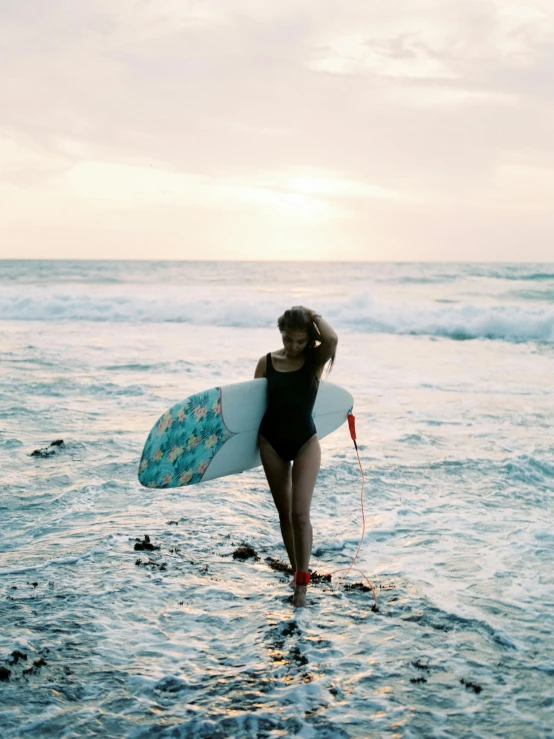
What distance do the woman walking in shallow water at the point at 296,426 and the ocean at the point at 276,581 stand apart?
376mm

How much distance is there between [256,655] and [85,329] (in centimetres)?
1776

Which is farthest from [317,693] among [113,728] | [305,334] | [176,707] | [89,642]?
[305,334]

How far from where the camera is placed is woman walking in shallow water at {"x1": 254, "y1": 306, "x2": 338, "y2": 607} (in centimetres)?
379

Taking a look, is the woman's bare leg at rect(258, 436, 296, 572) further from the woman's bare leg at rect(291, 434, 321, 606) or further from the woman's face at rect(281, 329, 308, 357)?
the woman's face at rect(281, 329, 308, 357)

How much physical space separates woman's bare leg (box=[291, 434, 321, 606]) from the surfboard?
20.0 inches

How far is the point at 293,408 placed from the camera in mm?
3916

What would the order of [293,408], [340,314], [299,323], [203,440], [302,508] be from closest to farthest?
[299,323], [302,508], [293,408], [203,440], [340,314]

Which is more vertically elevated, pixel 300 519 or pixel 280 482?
pixel 280 482

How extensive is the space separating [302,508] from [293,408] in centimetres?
57

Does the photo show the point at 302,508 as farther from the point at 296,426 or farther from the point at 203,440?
the point at 203,440

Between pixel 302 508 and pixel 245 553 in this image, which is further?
pixel 245 553

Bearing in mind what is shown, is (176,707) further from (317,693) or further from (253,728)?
(317,693)

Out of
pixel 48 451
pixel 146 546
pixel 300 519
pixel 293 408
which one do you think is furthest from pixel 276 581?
pixel 48 451

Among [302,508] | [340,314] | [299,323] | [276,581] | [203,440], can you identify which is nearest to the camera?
[299,323]
